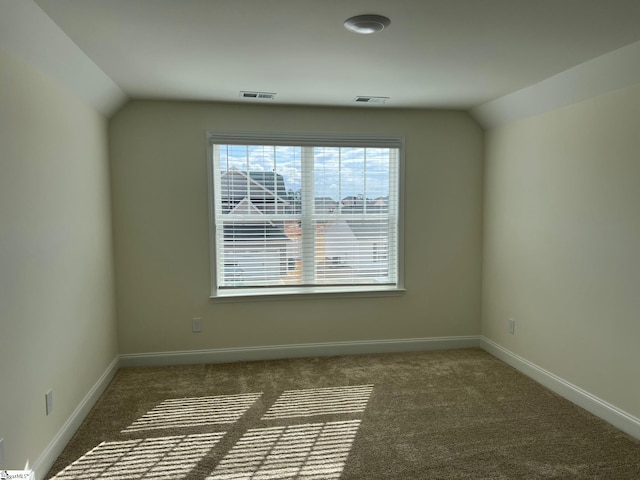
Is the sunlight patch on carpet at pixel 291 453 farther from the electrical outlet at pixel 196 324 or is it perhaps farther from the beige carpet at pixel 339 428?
the electrical outlet at pixel 196 324

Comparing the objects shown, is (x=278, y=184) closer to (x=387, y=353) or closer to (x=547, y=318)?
(x=387, y=353)

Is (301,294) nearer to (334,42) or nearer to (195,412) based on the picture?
(195,412)

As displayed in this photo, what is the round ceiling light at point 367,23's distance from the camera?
2107 millimetres

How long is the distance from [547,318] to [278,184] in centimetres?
254

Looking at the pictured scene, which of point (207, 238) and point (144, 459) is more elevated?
point (207, 238)

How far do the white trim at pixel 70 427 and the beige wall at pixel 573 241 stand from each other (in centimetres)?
339

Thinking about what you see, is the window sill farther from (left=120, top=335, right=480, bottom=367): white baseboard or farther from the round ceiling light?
the round ceiling light

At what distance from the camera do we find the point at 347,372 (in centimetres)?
381

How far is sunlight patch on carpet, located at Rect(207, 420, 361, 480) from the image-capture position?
235 centimetres

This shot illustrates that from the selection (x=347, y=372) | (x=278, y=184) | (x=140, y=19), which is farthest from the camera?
(x=278, y=184)

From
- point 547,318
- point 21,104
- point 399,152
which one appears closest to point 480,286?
point 547,318

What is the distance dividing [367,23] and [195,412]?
2653 millimetres

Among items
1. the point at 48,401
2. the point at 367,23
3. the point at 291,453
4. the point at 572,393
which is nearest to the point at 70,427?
the point at 48,401

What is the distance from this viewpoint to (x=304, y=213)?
13.8 ft
